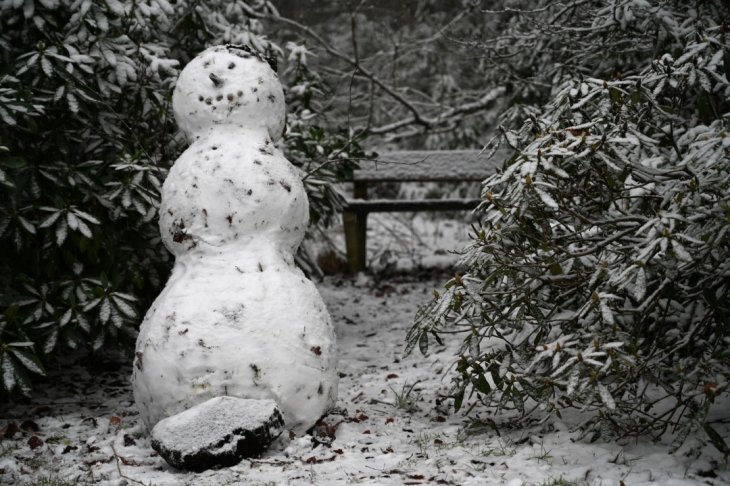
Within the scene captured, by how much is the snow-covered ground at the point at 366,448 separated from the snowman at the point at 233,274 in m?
0.24

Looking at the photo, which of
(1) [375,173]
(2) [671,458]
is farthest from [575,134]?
(1) [375,173]

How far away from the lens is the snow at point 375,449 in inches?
115

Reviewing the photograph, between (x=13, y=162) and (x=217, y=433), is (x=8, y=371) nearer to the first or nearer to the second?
(x=13, y=162)

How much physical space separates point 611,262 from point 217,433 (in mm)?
1822

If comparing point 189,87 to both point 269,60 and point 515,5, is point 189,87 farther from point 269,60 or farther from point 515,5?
point 515,5

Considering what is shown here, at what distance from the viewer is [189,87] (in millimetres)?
3602

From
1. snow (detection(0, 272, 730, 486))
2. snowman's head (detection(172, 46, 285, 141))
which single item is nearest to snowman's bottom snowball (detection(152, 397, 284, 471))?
snow (detection(0, 272, 730, 486))

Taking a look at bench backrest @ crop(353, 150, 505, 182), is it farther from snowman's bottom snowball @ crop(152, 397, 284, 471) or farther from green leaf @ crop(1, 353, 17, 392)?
snowman's bottom snowball @ crop(152, 397, 284, 471)

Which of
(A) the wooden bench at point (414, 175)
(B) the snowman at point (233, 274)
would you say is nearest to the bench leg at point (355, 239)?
(A) the wooden bench at point (414, 175)

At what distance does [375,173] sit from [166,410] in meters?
4.39

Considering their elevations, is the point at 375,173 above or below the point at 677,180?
below

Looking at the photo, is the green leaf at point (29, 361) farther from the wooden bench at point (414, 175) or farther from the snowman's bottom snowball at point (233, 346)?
the wooden bench at point (414, 175)

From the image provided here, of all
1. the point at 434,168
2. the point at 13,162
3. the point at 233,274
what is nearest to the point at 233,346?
the point at 233,274

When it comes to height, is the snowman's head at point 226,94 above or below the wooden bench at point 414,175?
above
